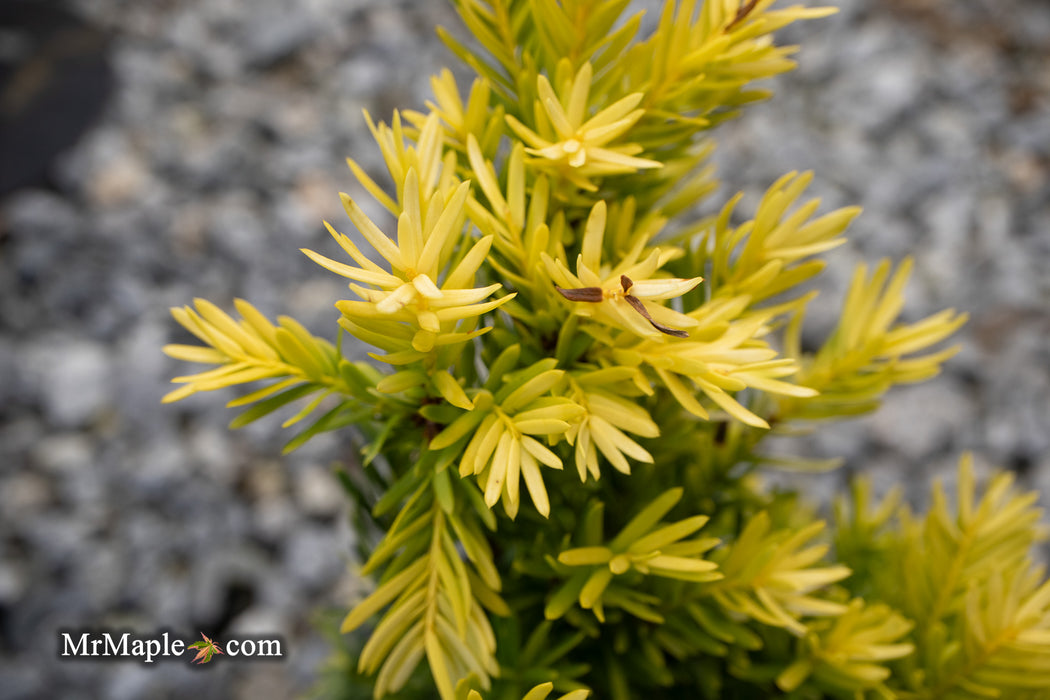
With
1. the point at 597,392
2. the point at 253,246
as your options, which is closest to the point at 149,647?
the point at 597,392

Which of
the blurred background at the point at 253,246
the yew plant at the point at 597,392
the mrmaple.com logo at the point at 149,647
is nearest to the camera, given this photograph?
the yew plant at the point at 597,392

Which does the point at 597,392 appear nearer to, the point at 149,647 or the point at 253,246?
the point at 149,647

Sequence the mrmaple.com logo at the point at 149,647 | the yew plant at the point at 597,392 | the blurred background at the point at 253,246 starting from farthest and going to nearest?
the blurred background at the point at 253,246 → the mrmaple.com logo at the point at 149,647 → the yew plant at the point at 597,392

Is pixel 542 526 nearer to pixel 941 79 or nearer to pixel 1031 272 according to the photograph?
pixel 1031 272

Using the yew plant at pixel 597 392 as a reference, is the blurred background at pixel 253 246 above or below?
above

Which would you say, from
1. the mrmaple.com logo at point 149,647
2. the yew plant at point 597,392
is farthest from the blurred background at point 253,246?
the yew plant at point 597,392

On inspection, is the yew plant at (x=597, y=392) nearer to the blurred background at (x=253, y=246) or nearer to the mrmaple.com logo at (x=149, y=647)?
the mrmaple.com logo at (x=149, y=647)

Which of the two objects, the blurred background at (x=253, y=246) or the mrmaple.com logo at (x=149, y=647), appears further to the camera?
the blurred background at (x=253, y=246)
